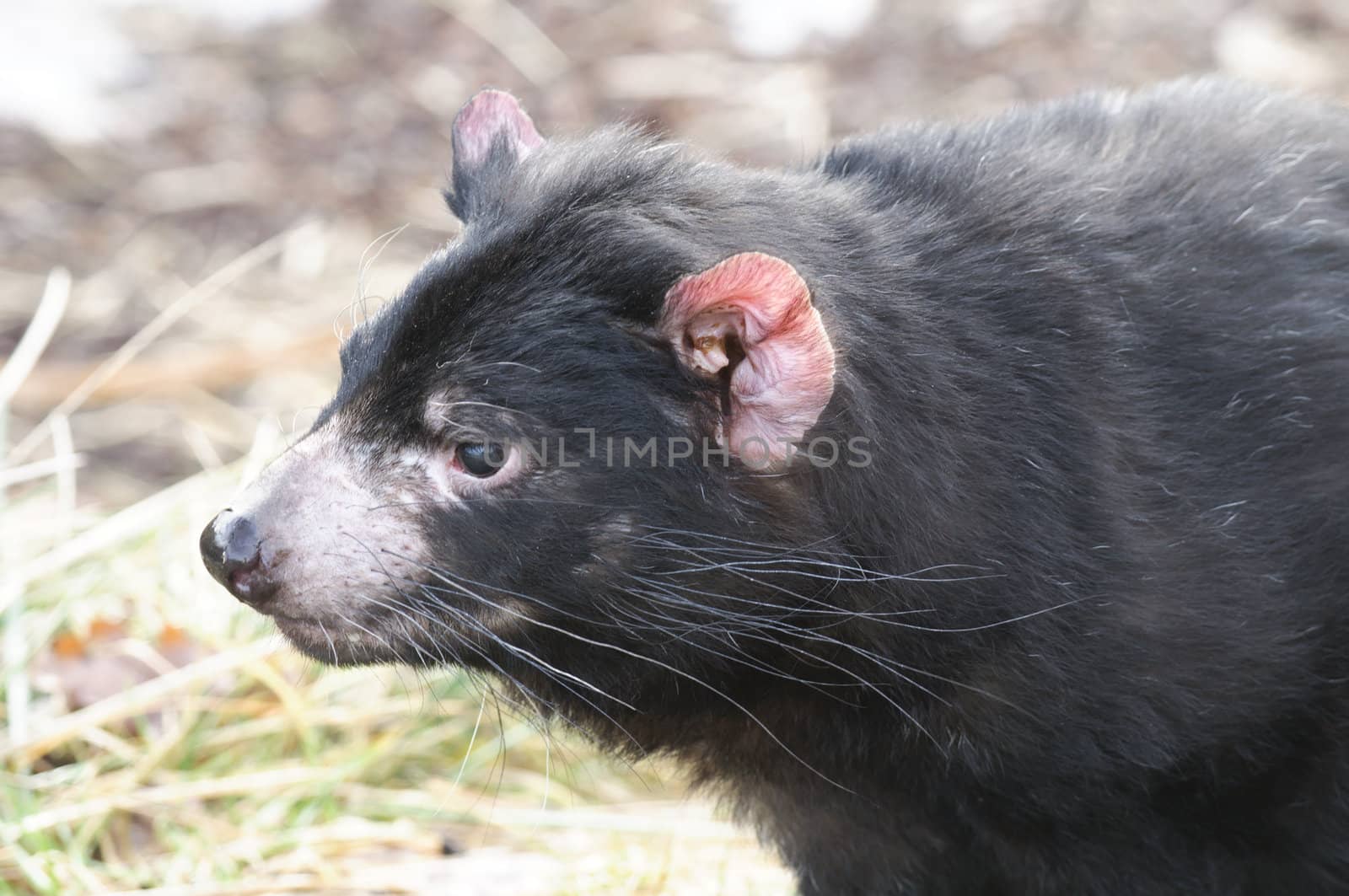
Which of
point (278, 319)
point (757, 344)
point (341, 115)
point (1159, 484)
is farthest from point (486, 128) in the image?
point (341, 115)

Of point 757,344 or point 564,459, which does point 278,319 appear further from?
point 757,344

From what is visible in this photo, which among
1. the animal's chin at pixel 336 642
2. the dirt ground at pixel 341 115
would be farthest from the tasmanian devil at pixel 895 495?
the dirt ground at pixel 341 115

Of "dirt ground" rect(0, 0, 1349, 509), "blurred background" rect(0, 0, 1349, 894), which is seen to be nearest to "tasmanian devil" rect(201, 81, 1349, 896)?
"blurred background" rect(0, 0, 1349, 894)

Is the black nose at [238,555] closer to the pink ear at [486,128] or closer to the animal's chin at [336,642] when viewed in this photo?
the animal's chin at [336,642]

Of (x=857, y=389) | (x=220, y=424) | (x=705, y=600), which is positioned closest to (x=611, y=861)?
(x=705, y=600)

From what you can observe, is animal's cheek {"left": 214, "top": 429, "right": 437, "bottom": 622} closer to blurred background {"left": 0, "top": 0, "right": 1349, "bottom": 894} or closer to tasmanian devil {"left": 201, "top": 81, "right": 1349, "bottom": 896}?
tasmanian devil {"left": 201, "top": 81, "right": 1349, "bottom": 896}

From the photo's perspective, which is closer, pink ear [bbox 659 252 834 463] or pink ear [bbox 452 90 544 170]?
pink ear [bbox 659 252 834 463]

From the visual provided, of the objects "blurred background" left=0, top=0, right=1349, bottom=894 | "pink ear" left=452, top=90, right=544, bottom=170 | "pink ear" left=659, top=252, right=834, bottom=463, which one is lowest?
"blurred background" left=0, top=0, right=1349, bottom=894

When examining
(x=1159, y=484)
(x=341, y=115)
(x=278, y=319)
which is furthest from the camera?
(x=341, y=115)

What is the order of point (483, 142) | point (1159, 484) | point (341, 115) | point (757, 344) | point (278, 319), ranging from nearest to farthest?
point (757, 344) → point (1159, 484) → point (483, 142) → point (278, 319) → point (341, 115)

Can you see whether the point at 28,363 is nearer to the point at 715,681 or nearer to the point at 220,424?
the point at 220,424
